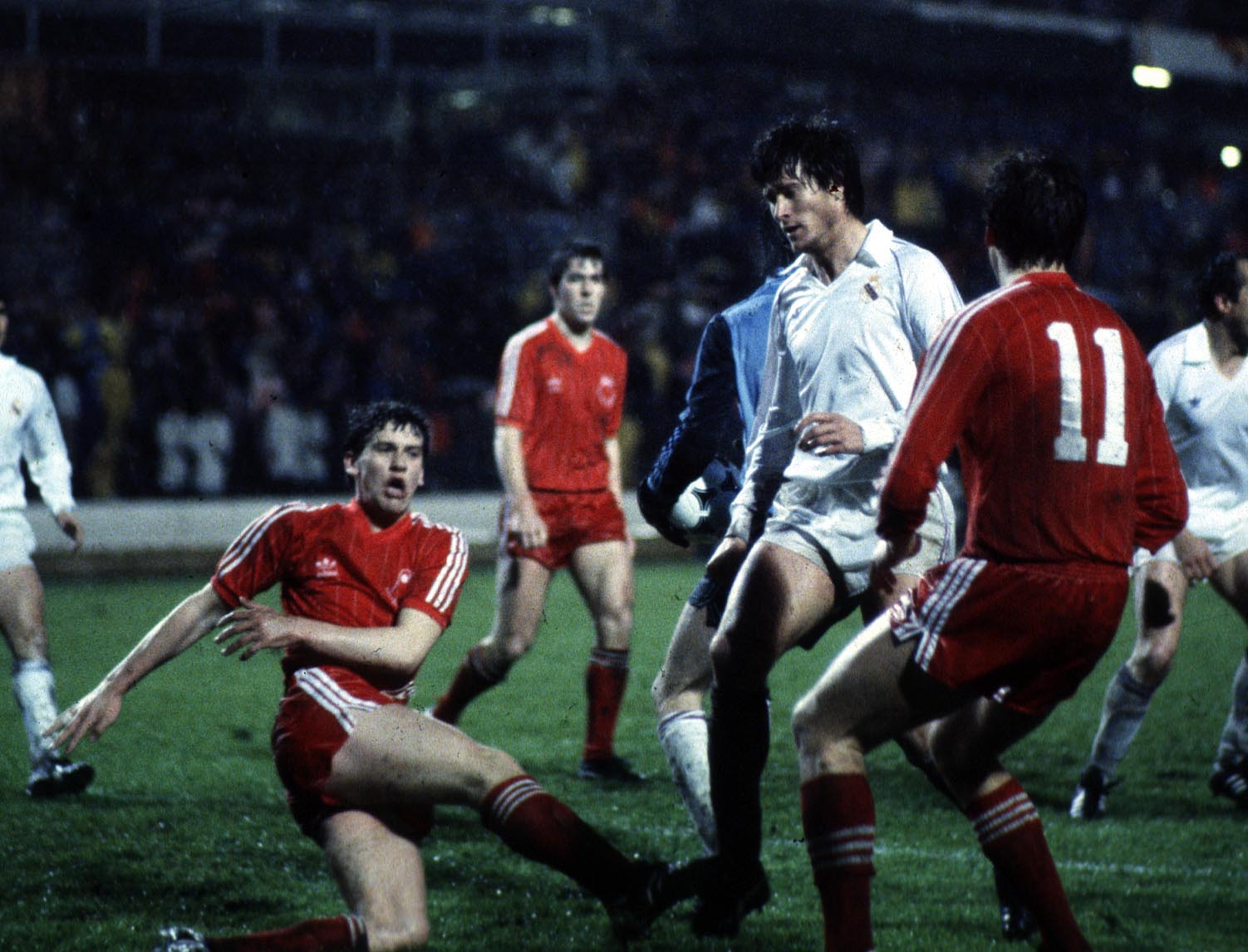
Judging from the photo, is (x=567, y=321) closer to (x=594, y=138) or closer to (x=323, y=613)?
(x=323, y=613)

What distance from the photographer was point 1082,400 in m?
3.08

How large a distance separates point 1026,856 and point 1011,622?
555mm

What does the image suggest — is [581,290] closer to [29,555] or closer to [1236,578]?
[29,555]

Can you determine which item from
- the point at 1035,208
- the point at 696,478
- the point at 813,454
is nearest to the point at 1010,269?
the point at 1035,208

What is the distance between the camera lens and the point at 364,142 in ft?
69.1

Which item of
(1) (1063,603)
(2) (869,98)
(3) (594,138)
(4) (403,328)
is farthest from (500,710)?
(2) (869,98)

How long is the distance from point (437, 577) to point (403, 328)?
14.0 metres

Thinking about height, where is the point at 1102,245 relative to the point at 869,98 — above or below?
below

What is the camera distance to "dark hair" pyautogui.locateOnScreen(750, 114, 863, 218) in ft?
12.4

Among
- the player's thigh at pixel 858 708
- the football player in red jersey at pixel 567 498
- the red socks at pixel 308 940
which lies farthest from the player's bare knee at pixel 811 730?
the football player in red jersey at pixel 567 498

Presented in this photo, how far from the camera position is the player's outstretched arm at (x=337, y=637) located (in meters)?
3.50

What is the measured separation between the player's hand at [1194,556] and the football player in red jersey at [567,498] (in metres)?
2.15

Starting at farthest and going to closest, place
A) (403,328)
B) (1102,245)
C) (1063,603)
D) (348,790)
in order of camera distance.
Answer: (1102,245), (403,328), (348,790), (1063,603)

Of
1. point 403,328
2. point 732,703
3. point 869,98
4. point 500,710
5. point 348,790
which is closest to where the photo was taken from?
point 348,790
